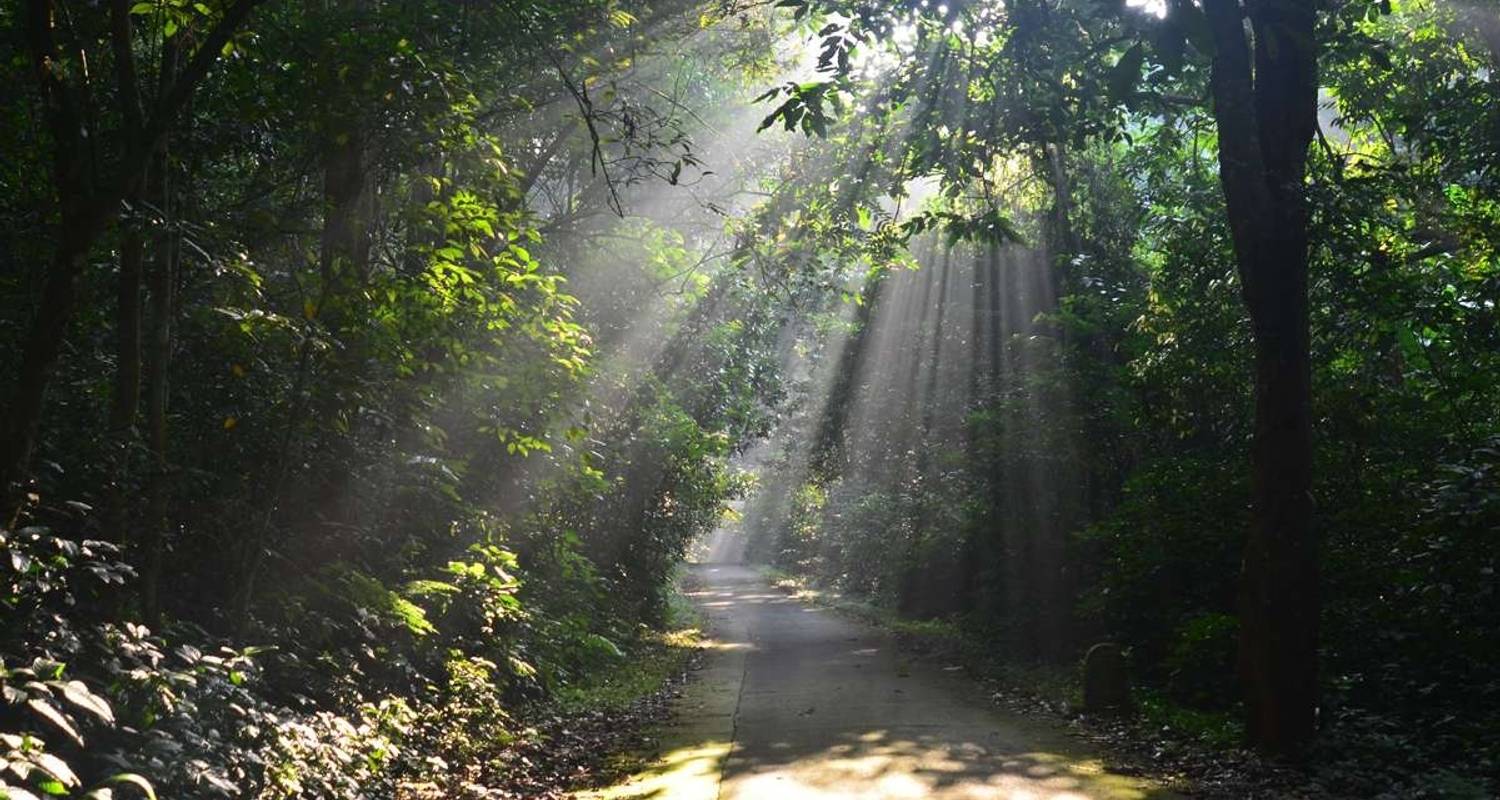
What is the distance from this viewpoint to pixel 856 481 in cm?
3350

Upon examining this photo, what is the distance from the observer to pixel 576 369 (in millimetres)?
11039

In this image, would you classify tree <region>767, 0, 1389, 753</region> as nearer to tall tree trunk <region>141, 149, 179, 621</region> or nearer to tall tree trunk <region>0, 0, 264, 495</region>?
tall tree trunk <region>141, 149, 179, 621</region>

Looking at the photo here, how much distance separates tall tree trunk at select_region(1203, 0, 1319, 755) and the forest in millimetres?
34

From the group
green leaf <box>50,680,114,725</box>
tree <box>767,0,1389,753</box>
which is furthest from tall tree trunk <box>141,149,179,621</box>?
tree <box>767,0,1389,753</box>

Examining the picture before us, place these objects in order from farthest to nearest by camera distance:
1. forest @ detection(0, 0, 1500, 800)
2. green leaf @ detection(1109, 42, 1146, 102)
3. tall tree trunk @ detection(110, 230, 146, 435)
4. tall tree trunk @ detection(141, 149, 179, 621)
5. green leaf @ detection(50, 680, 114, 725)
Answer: tall tree trunk @ detection(141, 149, 179, 621)
tall tree trunk @ detection(110, 230, 146, 435)
forest @ detection(0, 0, 1500, 800)
green leaf @ detection(1109, 42, 1146, 102)
green leaf @ detection(50, 680, 114, 725)

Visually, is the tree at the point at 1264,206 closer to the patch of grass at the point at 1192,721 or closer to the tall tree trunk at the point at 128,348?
the patch of grass at the point at 1192,721

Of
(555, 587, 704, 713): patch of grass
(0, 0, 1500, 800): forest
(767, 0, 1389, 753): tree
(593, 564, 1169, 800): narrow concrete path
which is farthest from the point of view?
(555, 587, 704, 713): patch of grass

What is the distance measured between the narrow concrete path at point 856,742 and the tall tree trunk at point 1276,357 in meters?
1.48

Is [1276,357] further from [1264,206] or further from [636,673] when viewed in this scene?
[636,673]

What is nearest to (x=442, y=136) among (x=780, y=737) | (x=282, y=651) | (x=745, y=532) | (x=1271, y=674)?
(x=282, y=651)

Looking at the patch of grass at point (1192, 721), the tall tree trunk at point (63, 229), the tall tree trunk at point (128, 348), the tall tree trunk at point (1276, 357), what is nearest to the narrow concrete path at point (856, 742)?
the patch of grass at point (1192, 721)

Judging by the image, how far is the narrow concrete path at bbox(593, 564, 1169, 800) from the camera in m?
8.44

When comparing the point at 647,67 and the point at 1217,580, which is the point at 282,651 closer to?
the point at 1217,580

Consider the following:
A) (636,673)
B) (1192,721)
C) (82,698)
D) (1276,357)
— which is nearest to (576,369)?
(1276,357)
